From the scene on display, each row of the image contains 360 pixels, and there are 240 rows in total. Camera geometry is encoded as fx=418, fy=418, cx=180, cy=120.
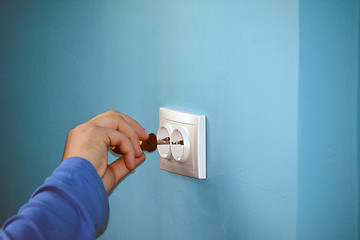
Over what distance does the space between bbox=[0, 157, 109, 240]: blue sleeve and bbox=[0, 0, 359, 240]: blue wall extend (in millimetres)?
190

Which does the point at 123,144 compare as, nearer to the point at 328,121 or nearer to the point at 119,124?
the point at 119,124

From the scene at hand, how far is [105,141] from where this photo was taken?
0.58 meters

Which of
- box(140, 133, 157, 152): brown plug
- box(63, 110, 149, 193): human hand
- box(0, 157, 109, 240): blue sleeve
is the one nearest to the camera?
box(0, 157, 109, 240): blue sleeve

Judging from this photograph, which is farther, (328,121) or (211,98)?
(211,98)

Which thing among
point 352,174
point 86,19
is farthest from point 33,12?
point 352,174

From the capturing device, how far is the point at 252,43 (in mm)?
537

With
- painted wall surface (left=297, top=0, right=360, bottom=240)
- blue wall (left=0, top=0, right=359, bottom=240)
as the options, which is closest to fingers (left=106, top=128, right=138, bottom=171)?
blue wall (left=0, top=0, right=359, bottom=240)

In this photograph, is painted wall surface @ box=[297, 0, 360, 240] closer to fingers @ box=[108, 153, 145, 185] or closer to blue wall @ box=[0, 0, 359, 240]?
blue wall @ box=[0, 0, 359, 240]

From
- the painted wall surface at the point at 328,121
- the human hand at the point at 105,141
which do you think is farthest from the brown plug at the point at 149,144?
the painted wall surface at the point at 328,121

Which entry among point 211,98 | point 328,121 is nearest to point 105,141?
point 211,98

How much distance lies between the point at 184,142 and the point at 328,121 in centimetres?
22

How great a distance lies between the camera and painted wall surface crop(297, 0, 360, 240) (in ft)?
1.57

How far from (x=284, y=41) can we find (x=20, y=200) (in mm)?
968

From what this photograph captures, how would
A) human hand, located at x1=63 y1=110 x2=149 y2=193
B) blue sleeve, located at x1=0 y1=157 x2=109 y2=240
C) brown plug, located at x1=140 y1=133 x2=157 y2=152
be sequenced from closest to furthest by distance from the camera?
blue sleeve, located at x1=0 y1=157 x2=109 y2=240 < human hand, located at x1=63 y1=110 x2=149 y2=193 < brown plug, located at x1=140 y1=133 x2=157 y2=152
